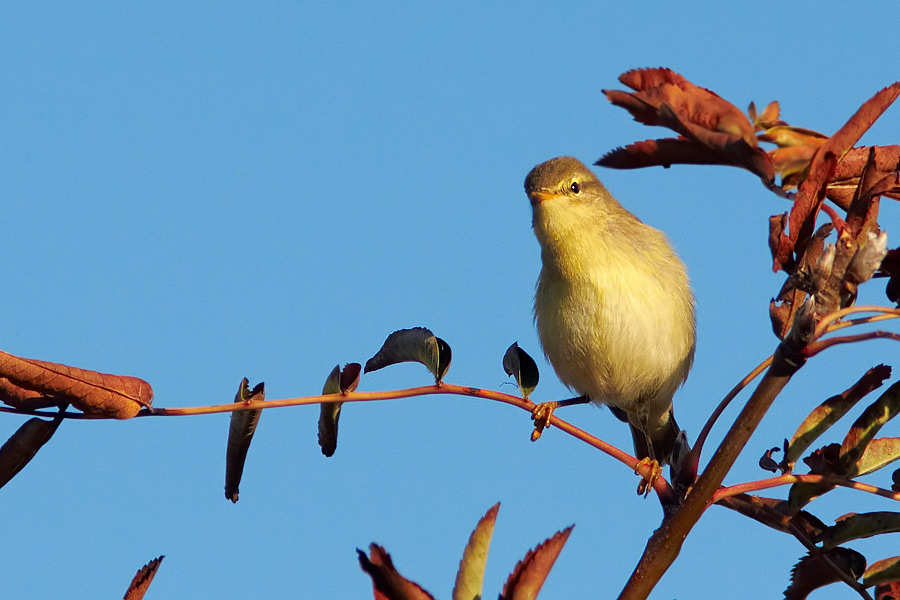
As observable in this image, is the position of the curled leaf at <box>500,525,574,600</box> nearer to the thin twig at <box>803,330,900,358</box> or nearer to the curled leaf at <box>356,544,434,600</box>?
the curled leaf at <box>356,544,434,600</box>

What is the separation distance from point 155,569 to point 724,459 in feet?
3.98

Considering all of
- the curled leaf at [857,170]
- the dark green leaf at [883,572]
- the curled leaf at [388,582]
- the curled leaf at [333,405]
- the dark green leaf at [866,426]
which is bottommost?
the curled leaf at [388,582]

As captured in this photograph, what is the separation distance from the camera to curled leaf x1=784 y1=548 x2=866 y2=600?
7.57 ft

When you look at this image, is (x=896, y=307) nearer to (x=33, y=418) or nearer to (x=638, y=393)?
(x=33, y=418)

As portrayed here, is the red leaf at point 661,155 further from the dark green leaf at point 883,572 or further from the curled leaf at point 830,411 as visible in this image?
the dark green leaf at point 883,572

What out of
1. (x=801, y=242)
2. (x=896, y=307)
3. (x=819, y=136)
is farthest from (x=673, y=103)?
(x=896, y=307)

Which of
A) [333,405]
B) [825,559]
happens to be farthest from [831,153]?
[333,405]

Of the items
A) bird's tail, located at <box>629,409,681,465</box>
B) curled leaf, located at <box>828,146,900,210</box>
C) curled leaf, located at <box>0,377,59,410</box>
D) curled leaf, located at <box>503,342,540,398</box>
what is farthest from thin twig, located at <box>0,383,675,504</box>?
bird's tail, located at <box>629,409,681,465</box>

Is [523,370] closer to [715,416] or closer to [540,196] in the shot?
[715,416]

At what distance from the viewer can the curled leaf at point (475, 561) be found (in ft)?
5.89

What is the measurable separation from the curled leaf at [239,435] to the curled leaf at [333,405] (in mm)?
198

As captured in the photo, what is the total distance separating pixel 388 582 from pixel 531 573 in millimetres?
275

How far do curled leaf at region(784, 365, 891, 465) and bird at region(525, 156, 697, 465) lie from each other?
2.61 meters

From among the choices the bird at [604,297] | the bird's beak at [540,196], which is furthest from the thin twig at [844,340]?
the bird's beak at [540,196]
